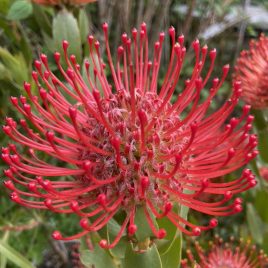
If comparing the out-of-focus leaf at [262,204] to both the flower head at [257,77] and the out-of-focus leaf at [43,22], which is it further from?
the out-of-focus leaf at [43,22]

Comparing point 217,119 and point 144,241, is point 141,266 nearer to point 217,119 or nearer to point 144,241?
point 144,241

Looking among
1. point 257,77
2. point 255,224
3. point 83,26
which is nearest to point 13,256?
point 83,26

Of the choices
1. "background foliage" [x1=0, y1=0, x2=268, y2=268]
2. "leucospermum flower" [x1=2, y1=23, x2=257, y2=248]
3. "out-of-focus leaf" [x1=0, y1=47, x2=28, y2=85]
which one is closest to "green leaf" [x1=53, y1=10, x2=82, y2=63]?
"background foliage" [x1=0, y1=0, x2=268, y2=268]

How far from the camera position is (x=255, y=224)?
1339 mm

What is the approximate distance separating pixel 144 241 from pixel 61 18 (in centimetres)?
55

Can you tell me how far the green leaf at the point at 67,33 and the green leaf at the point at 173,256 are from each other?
49cm

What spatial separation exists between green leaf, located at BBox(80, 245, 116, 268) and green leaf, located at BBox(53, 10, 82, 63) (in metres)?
0.46

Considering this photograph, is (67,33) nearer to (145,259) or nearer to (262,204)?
(145,259)

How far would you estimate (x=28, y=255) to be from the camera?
1699 millimetres

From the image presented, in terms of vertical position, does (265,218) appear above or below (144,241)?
above

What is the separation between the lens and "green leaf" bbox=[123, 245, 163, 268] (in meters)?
0.73

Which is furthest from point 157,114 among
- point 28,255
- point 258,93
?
point 28,255

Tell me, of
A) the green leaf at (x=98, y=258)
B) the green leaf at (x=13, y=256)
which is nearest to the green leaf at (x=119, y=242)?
the green leaf at (x=98, y=258)

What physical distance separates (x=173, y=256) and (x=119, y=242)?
87 millimetres
